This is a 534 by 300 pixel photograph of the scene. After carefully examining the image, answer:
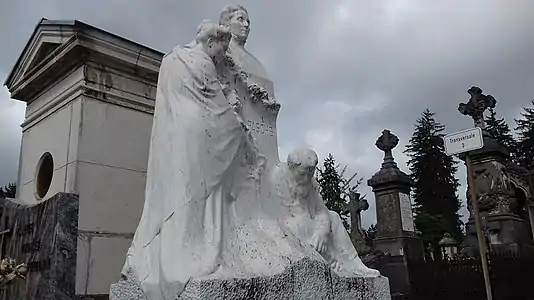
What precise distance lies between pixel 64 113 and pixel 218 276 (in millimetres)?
2462

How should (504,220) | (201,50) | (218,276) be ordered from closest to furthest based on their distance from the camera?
(218,276) → (201,50) → (504,220)

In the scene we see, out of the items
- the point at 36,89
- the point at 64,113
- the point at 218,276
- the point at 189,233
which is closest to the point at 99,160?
the point at 64,113

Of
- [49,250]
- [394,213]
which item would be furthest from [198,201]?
[394,213]

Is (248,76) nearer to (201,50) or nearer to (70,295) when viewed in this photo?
(201,50)

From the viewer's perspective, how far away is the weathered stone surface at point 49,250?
10.9 feet

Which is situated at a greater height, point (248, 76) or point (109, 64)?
point (109, 64)

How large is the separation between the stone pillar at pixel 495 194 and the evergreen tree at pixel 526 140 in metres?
19.1

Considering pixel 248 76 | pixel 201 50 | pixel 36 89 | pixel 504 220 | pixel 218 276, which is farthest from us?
pixel 504 220

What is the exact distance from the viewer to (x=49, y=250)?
11.2 ft

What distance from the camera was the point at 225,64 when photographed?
11.5 ft

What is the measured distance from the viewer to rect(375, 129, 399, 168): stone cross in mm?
11875

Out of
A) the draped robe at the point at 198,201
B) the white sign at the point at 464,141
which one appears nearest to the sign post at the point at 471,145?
the white sign at the point at 464,141

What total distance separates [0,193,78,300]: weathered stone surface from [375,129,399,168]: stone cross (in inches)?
363

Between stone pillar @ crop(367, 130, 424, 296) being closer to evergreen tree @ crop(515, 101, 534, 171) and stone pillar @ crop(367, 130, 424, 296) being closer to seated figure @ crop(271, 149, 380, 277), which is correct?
seated figure @ crop(271, 149, 380, 277)
